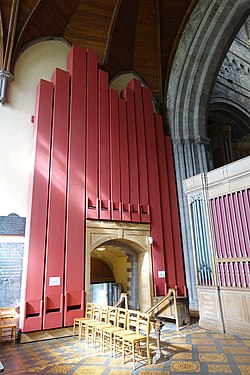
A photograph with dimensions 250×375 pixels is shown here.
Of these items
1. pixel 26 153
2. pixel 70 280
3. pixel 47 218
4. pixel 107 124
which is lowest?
pixel 70 280

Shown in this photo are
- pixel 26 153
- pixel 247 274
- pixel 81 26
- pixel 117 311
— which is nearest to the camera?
pixel 117 311

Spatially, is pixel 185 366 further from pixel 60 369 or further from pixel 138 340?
pixel 60 369

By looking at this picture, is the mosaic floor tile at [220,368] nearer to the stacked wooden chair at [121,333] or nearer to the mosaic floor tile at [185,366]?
the mosaic floor tile at [185,366]

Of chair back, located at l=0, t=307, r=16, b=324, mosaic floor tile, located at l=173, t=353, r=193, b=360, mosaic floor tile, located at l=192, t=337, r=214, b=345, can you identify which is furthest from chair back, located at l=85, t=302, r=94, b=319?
mosaic floor tile, located at l=192, t=337, r=214, b=345

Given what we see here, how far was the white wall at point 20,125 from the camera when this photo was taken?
7039 millimetres

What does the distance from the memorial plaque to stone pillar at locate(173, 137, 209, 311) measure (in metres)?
5.19

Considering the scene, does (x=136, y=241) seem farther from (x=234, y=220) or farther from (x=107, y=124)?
(x=107, y=124)

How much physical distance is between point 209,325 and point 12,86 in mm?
8354

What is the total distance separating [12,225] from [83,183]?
212 cm

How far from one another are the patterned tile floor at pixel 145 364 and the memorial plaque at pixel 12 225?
2447mm

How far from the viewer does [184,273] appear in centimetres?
898

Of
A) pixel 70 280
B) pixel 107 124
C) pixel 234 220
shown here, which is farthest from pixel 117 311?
pixel 107 124

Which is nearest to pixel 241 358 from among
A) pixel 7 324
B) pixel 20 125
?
pixel 7 324

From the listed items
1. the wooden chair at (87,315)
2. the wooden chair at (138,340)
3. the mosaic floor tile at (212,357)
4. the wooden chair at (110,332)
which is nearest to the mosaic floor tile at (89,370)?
the wooden chair at (138,340)
